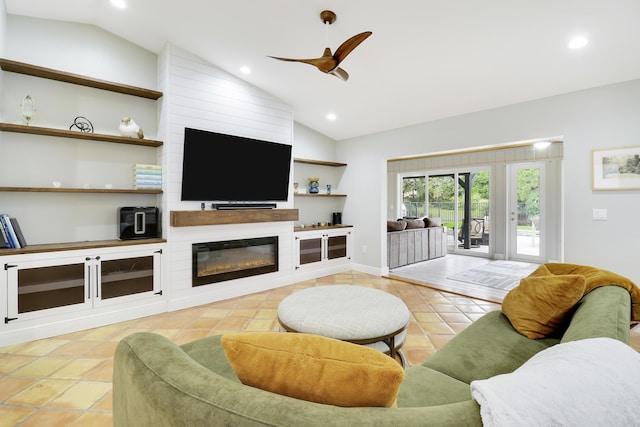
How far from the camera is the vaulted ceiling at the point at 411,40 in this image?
8.05ft

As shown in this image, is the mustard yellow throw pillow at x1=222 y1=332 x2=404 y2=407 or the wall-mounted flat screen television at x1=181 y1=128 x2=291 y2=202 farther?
the wall-mounted flat screen television at x1=181 y1=128 x2=291 y2=202

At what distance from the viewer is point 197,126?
3.71 m

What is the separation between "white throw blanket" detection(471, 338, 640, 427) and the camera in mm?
561

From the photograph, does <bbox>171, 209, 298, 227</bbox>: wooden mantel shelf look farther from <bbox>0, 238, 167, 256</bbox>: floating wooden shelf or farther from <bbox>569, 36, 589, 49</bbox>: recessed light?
<bbox>569, 36, 589, 49</bbox>: recessed light

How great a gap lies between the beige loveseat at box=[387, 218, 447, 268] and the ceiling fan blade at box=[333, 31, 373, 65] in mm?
3631

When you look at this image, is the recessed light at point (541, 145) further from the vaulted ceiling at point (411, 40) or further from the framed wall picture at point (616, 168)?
the framed wall picture at point (616, 168)

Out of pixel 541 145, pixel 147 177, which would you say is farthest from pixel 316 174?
pixel 541 145

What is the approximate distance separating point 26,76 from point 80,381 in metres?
3.00

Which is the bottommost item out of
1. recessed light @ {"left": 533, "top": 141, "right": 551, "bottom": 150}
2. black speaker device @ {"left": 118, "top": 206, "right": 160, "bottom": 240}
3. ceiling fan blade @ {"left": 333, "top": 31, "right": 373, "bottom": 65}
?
black speaker device @ {"left": 118, "top": 206, "right": 160, "bottom": 240}

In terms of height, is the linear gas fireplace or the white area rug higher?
the linear gas fireplace

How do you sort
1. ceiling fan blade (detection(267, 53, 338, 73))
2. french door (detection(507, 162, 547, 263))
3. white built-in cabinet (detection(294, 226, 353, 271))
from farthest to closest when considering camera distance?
french door (detection(507, 162, 547, 263)) → white built-in cabinet (detection(294, 226, 353, 271)) → ceiling fan blade (detection(267, 53, 338, 73))

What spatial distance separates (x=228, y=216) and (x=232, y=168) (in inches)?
24.7

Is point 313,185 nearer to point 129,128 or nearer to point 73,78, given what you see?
point 129,128

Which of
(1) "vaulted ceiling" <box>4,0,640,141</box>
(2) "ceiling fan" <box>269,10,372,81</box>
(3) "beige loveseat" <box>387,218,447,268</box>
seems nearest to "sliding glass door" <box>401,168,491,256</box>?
(3) "beige loveseat" <box>387,218,447,268</box>
